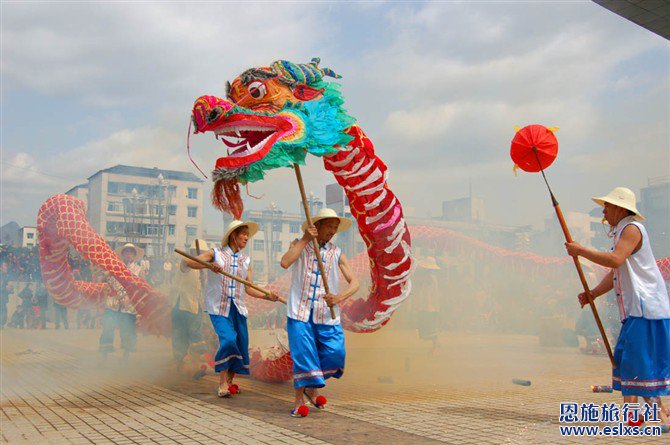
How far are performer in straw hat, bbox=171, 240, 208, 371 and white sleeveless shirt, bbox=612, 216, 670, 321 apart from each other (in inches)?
176

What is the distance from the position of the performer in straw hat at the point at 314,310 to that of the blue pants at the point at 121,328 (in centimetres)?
394

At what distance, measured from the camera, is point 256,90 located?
16.8ft

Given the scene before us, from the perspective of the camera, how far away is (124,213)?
9102mm

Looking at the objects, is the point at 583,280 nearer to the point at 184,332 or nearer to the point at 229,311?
the point at 229,311

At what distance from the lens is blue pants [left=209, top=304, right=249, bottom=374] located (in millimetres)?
5336

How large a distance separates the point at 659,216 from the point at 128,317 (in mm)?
11184

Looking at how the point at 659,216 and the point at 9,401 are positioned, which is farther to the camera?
the point at 659,216

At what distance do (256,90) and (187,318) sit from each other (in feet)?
9.90

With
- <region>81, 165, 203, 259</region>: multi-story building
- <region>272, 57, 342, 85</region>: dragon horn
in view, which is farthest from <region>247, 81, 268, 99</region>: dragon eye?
<region>81, 165, 203, 259</region>: multi-story building

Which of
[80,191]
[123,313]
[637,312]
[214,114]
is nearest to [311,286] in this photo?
[214,114]

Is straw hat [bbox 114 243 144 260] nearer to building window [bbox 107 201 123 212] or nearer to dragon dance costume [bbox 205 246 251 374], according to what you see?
building window [bbox 107 201 123 212]

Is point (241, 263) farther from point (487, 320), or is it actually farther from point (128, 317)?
point (487, 320)

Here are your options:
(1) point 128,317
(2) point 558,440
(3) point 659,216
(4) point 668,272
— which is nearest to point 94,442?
(2) point 558,440

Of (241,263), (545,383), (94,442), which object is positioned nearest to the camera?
(94,442)
